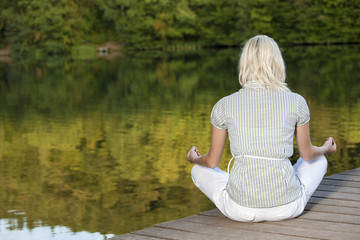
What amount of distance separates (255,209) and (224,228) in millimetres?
214

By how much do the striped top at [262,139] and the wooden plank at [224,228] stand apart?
0.49 feet

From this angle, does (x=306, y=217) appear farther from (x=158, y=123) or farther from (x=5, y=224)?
(x=158, y=123)

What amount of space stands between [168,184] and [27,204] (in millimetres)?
1490

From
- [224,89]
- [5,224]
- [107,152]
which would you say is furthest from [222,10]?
[5,224]

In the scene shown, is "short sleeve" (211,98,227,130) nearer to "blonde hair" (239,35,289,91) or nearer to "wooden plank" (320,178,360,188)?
"blonde hair" (239,35,289,91)

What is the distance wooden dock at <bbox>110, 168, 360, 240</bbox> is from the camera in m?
3.34

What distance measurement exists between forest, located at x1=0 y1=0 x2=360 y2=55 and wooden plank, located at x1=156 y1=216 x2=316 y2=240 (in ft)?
146

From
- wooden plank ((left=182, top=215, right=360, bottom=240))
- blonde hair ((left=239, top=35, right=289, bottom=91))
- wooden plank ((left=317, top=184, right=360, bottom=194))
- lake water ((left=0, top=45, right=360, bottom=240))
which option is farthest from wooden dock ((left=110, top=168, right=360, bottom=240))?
lake water ((left=0, top=45, right=360, bottom=240))

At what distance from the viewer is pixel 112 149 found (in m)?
9.05

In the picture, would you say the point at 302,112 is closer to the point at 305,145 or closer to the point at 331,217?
the point at 305,145

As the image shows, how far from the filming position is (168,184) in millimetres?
6895

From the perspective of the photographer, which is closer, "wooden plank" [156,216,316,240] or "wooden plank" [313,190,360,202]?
"wooden plank" [156,216,316,240]

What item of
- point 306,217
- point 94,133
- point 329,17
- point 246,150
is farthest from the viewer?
point 329,17

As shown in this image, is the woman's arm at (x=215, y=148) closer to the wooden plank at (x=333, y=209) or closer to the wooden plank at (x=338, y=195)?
the wooden plank at (x=333, y=209)
